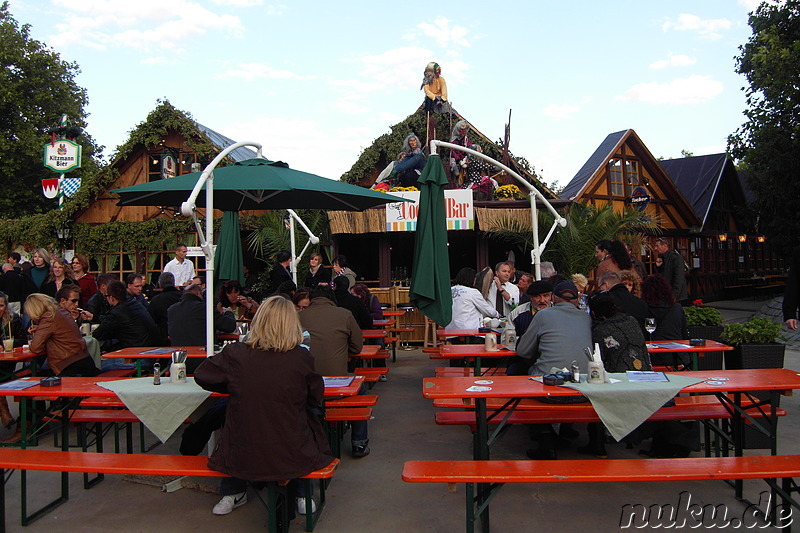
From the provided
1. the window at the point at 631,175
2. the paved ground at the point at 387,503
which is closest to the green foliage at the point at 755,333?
the paved ground at the point at 387,503

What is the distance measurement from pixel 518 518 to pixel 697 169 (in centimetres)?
2416

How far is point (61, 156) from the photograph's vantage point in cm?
1762

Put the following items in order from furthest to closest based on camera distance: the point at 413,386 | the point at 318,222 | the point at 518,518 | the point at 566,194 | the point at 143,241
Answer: the point at 566,194
the point at 143,241
the point at 318,222
the point at 413,386
the point at 518,518

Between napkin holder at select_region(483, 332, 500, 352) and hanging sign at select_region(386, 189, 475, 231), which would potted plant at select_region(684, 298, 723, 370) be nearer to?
napkin holder at select_region(483, 332, 500, 352)

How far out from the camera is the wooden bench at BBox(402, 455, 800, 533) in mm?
3162

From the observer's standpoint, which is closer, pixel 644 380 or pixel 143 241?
pixel 644 380

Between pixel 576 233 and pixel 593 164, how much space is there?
22.2ft

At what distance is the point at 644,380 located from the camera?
402cm

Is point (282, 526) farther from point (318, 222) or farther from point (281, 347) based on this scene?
point (318, 222)

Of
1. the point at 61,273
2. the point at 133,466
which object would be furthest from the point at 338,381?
the point at 61,273

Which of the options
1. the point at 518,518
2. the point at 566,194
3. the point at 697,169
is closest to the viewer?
the point at 518,518

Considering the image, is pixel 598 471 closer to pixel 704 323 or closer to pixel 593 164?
pixel 704 323

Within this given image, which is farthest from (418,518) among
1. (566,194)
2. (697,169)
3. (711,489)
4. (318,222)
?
(697,169)

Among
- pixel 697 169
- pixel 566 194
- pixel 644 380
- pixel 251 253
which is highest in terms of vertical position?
pixel 697 169
